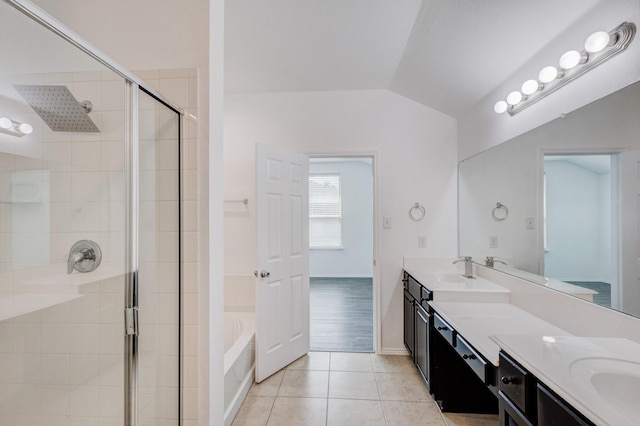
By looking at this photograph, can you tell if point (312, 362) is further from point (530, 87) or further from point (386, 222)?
point (530, 87)

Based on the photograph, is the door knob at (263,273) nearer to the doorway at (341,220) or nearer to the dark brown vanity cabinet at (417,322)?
the dark brown vanity cabinet at (417,322)

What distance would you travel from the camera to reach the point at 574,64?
136 cm

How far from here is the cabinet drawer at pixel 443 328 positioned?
1691 millimetres

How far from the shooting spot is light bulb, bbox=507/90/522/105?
186 cm

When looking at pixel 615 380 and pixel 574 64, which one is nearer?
pixel 615 380

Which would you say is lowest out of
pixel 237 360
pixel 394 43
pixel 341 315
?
pixel 341 315

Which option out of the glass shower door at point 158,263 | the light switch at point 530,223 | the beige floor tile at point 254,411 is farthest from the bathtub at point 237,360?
the light switch at point 530,223

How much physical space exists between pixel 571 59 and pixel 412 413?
2.27 metres

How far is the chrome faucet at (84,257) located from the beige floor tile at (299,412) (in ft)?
4.93

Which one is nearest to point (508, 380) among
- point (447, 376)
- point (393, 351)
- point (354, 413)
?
point (447, 376)

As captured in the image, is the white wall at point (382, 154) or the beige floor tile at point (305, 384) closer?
the beige floor tile at point (305, 384)

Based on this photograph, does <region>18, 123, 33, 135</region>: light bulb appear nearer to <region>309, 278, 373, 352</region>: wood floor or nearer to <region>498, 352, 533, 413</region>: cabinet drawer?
<region>498, 352, 533, 413</region>: cabinet drawer

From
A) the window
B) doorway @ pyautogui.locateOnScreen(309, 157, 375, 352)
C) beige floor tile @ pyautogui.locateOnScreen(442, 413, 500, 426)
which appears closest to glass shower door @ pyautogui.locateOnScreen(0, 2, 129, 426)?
beige floor tile @ pyautogui.locateOnScreen(442, 413, 500, 426)

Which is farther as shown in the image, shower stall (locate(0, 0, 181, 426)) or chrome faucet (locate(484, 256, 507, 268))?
chrome faucet (locate(484, 256, 507, 268))
